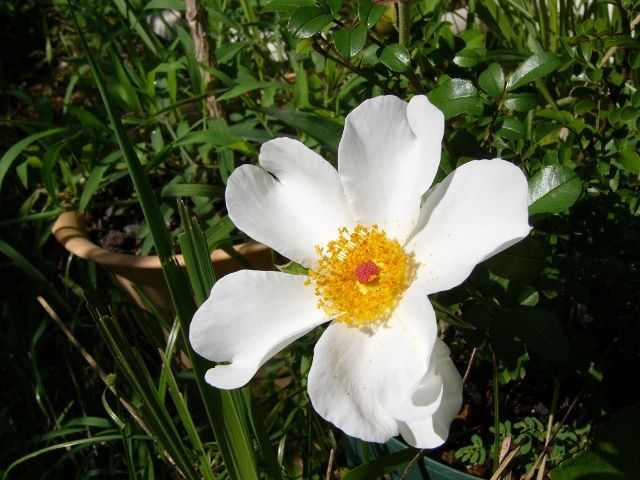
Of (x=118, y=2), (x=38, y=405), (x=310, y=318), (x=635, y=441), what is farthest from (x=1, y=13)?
(x=635, y=441)

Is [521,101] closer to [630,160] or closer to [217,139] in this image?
[630,160]

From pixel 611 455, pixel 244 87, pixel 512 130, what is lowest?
pixel 611 455

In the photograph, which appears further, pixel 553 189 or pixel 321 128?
pixel 321 128

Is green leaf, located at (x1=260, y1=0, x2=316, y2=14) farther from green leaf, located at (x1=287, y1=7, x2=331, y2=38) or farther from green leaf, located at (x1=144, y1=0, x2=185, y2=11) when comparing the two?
green leaf, located at (x1=144, y1=0, x2=185, y2=11)

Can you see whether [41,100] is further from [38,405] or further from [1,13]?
[1,13]

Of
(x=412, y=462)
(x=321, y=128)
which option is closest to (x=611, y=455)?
(x=412, y=462)

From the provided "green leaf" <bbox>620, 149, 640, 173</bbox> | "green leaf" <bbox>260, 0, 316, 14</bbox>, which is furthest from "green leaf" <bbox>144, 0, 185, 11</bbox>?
"green leaf" <bbox>620, 149, 640, 173</bbox>

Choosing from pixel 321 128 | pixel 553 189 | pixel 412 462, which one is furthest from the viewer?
pixel 321 128
